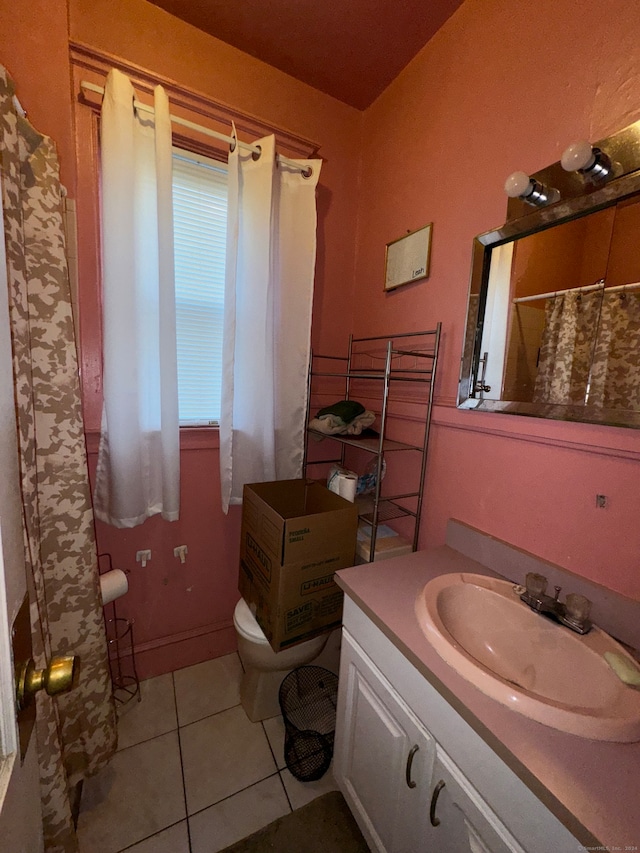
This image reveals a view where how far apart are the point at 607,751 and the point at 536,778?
157 millimetres

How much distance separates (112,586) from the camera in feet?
4.27

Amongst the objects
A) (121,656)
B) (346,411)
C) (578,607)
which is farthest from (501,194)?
(121,656)

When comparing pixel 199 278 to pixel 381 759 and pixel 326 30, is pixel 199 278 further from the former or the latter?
pixel 381 759

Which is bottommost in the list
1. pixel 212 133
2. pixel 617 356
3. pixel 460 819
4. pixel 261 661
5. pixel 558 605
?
pixel 261 661

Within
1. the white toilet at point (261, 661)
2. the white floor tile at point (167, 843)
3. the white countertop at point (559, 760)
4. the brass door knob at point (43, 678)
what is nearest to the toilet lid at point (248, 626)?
the white toilet at point (261, 661)

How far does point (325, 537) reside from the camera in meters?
1.25

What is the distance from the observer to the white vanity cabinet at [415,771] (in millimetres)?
594

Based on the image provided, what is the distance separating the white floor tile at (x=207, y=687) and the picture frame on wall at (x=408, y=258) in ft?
6.49

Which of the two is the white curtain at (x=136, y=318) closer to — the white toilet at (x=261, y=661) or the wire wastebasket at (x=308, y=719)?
the white toilet at (x=261, y=661)

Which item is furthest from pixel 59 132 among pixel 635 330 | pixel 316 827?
pixel 316 827

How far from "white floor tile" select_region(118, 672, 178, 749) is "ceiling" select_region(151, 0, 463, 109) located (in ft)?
9.16

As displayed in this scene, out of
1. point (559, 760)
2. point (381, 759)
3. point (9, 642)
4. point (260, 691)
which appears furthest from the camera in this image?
point (260, 691)

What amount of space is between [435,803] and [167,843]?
2.95 ft

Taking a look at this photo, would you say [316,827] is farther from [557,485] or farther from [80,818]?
[557,485]
